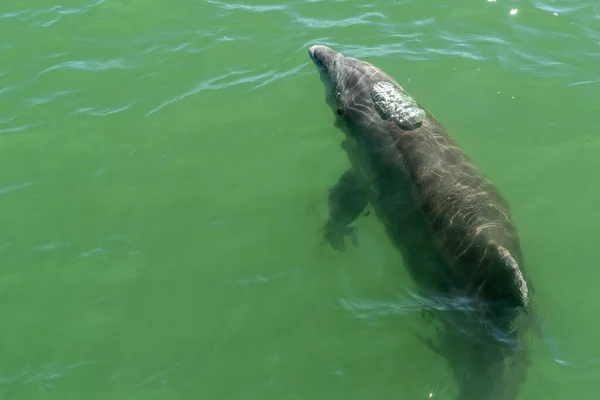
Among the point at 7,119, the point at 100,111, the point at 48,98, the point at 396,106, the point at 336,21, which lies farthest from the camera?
the point at 336,21

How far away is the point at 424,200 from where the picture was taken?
938cm

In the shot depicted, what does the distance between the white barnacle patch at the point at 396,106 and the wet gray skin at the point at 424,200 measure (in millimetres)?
19

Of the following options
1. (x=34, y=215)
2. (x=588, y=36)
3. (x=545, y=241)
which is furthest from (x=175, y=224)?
(x=588, y=36)

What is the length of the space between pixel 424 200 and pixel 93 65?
919 cm

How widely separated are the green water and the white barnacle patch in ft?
4.22

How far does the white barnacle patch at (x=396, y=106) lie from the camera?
10414 millimetres

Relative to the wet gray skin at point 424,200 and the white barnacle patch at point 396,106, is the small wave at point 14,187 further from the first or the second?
the white barnacle patch at point 396,106

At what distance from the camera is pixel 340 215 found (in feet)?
33.8

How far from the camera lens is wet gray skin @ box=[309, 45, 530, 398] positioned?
8.05 metres

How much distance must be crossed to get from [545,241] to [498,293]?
2.37 meters

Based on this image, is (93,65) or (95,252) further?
(93,65)

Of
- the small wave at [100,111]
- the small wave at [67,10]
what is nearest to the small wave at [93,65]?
the small wave at [100,111]

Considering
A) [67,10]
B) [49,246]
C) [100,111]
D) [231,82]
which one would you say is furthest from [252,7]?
[49,246]

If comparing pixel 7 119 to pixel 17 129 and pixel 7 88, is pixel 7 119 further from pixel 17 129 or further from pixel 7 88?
pixel 7 88
